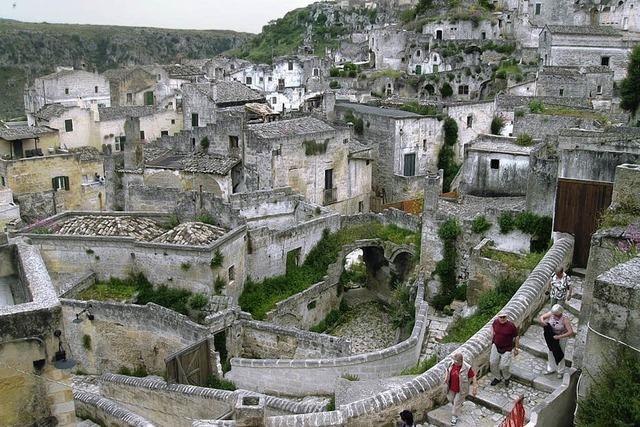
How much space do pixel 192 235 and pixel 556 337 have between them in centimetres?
1354

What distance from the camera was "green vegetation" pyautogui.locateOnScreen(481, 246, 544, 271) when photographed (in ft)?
50.7

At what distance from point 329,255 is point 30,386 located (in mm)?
17262

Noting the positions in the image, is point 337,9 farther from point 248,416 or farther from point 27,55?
point 248,416

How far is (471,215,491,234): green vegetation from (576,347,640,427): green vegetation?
39.5ft

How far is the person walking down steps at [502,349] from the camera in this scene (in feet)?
32.6

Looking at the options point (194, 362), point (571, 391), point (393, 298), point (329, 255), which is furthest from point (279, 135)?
point (571, 391)

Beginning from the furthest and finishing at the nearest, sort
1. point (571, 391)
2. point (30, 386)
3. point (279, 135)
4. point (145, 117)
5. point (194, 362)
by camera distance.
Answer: point (145, 117), point (279, 135), point (194, 362), point (571, 391), point (30, 386)

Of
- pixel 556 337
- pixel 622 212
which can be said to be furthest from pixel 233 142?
pixel 556 337

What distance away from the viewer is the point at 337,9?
101 meters

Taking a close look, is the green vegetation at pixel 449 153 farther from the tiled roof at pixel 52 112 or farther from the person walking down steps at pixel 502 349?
the tiled roof at pixel 52 112

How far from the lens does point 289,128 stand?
29.4 metres

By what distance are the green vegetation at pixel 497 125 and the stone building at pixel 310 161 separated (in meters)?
8.86

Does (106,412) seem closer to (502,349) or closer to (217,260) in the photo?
(217,260)

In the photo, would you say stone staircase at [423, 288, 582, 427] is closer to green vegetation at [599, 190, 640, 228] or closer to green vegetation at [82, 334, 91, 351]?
green vegetation at [599, 190, 640, 228]
